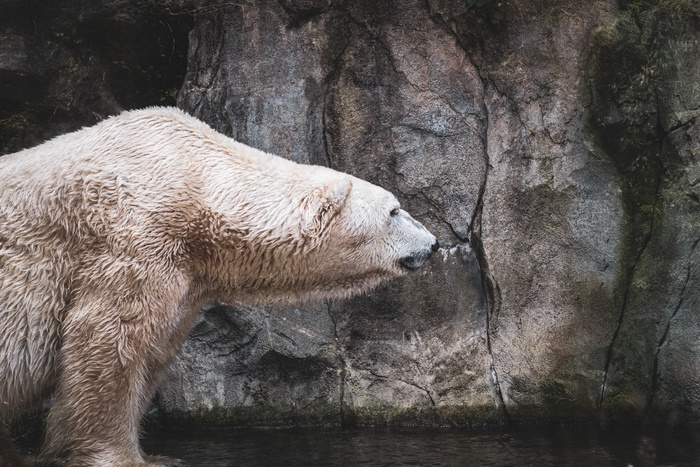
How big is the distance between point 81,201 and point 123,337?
0.76m

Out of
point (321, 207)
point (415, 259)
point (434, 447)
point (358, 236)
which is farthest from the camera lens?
point (434, 447)

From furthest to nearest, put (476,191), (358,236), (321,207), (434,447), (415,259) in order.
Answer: (476,191), (434,447), (415,259), (358,236), (321,207)

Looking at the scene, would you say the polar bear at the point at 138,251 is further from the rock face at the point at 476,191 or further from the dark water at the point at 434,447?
the rock face at the point at 476,191

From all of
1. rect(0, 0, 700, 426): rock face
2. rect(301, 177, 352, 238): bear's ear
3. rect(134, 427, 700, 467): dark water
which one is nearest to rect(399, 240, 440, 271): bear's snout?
rect(301, 177, 352, 238): bear's ear

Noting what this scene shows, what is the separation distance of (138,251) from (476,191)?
2779 millimetres

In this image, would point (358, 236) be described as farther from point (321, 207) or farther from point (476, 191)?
point (476, 191)

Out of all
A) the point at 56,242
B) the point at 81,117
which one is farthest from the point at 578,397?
the point at 81,117

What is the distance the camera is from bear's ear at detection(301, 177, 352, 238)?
4742 mm

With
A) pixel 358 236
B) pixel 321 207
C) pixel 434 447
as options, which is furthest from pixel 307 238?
pixel 434 447

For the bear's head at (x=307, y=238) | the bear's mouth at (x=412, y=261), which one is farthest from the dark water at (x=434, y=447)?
the bear's mouth at (x=412, y=261)

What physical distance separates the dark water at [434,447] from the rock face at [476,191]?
0.93 ft

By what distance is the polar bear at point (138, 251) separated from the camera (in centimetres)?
445

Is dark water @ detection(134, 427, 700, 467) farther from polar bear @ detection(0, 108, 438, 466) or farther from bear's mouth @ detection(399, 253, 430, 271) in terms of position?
bear's mouth @ detection(399, 253, 430, 271)

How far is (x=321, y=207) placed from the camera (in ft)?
15.6
